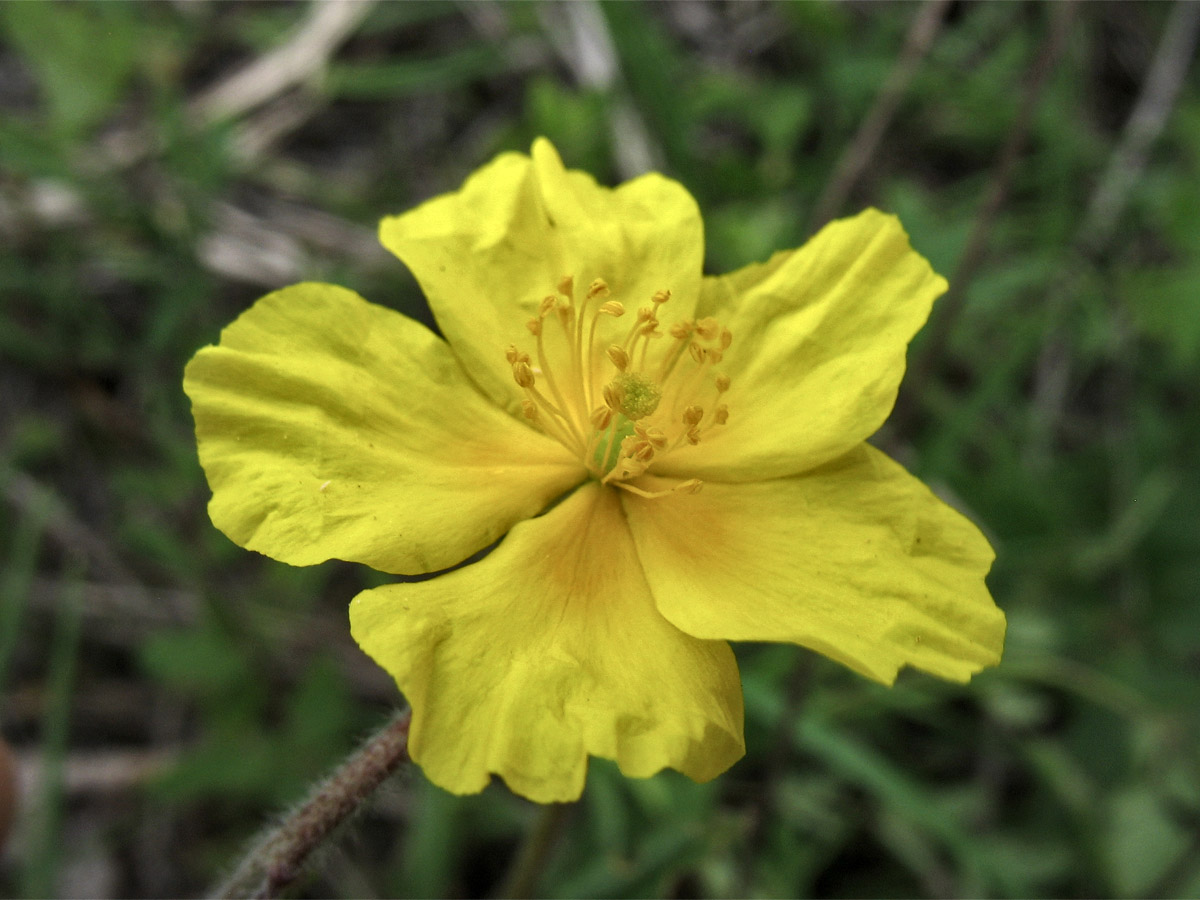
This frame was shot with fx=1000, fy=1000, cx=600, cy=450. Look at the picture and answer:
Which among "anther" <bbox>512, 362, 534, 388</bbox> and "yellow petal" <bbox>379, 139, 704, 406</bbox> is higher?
"yellow petal" <bbox>379, 139, 704, 406</bbox>

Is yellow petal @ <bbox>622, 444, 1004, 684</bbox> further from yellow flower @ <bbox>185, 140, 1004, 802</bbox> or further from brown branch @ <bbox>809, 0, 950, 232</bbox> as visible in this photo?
brown branch @ <bbox>809, 0, 950, 232</bbox>

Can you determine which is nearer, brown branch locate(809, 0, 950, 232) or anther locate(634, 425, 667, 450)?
anther locate(634, 425, 667, 450)

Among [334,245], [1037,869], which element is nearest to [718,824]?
[1037,869]

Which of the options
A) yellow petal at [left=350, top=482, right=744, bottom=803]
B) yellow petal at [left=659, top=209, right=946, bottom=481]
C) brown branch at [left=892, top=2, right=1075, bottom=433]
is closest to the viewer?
yellow petal at [left=350, top=482, right=744, bottom=803]

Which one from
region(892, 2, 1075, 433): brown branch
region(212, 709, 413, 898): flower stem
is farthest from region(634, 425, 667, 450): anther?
region(892, 2, 1075, 433): brown branch

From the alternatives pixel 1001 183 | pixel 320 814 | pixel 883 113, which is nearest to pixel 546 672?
pixel 320 814

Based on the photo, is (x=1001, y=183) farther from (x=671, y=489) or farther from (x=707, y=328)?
(x=671, y=489)
